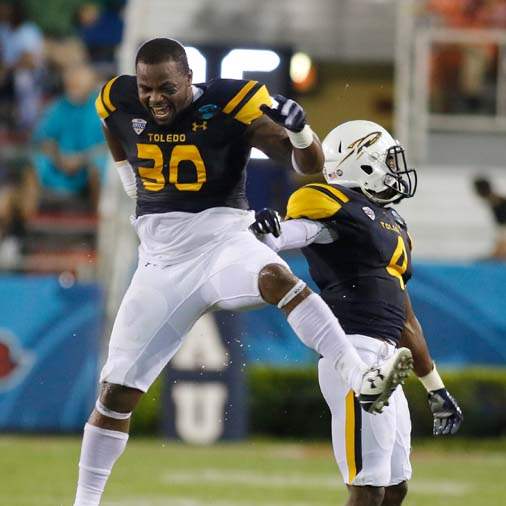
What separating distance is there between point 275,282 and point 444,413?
976 millimetres

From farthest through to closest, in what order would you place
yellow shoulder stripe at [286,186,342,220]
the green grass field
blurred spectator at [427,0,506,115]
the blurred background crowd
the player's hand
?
blurred spectator at [427,0,506,115] < the blurred background crowd < the green grass field < the player's hand < yellow shoulder stripe at [286,186,342,220]

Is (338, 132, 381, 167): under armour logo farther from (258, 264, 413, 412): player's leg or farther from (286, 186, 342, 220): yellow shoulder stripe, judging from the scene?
(258, 264, 413, 412): player's leg

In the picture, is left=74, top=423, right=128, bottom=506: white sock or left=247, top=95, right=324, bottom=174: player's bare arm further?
left=74, top=423, right=128, bottom=506: white sock

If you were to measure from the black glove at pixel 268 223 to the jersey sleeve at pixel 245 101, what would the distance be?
51 centimetres

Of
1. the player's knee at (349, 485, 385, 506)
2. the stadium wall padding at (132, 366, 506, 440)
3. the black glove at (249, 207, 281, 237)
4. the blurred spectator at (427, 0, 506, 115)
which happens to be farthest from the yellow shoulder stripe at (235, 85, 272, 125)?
the blurred spectator at (427, 0, 506, 115)

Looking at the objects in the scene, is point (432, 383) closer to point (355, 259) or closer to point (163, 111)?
point (355, 259)

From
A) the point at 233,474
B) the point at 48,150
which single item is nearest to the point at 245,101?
the point at 233,474

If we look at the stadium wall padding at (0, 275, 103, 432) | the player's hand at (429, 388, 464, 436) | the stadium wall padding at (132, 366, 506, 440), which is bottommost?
the stadium wall padding at (132, 366, 506, 440)

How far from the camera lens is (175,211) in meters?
5.60

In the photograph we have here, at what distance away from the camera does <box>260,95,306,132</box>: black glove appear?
5.17 metres

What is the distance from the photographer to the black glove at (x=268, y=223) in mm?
5125

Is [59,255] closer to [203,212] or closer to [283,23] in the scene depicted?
[283,23]

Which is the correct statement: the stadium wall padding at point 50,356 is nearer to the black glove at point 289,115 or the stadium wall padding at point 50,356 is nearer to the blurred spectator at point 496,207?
the blurred spectator at point 496,207

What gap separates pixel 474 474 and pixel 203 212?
464 cm
